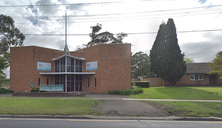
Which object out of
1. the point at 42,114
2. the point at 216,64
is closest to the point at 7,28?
the point at 42,114

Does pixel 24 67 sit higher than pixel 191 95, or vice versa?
pixel 24 67

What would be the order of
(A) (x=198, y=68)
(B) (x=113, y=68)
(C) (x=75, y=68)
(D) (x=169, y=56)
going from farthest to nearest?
(A) (x=198, y=68), (D) (x=169, y=56), (C) (x=75, y=68), (B) (x=113, y=68)

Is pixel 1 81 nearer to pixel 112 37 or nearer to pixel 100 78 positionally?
pixel 100 78

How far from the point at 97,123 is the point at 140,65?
3893cm

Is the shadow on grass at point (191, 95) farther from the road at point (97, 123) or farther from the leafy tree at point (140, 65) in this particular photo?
the leafy tree at point (140, 65)

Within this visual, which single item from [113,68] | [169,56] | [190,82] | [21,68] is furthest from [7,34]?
[190,82]

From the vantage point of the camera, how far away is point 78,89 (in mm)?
22031

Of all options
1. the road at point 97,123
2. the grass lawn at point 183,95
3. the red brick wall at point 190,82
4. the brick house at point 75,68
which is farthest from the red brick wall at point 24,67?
the red brick wall at point 190,82

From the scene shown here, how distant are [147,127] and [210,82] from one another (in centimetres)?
2997

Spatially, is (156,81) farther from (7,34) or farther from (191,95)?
(7,34)

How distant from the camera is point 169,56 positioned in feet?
81.3

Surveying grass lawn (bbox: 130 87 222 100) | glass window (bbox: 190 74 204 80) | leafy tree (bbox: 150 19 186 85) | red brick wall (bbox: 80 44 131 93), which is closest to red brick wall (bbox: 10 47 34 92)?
red brick wall (bbox: 80 44 131 93)

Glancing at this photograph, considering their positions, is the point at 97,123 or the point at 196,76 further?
the point at 196,76

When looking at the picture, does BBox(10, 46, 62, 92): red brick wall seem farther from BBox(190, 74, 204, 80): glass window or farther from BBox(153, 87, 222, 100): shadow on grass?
BBox(190, 74, 204, 80): glass window
